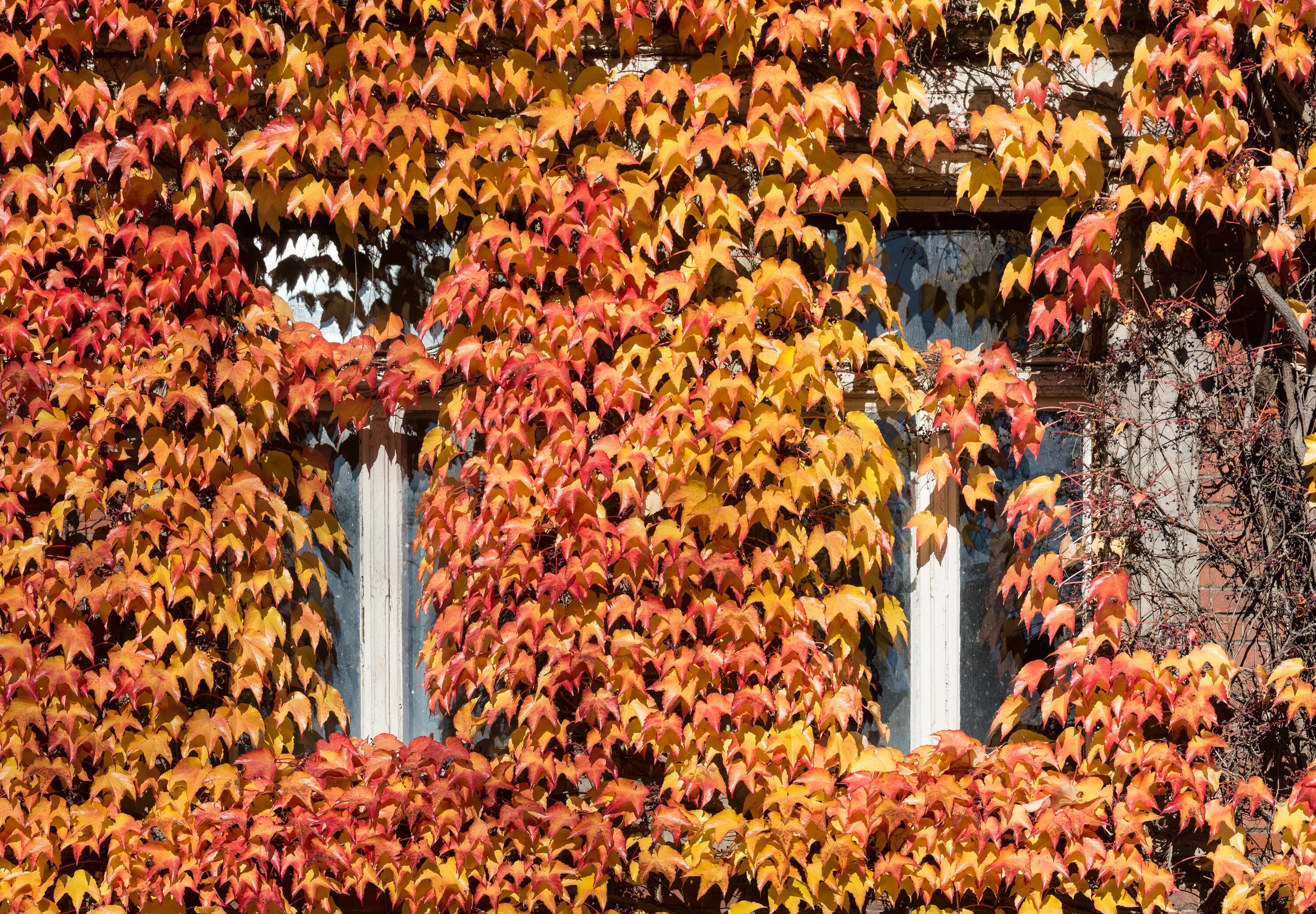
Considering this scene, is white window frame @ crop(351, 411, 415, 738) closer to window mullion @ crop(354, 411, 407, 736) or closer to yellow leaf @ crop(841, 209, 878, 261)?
window mullion @ crop(354, 411, 407, 736)

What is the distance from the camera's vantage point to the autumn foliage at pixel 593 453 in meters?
3.48

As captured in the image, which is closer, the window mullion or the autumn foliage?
the autumn foliage

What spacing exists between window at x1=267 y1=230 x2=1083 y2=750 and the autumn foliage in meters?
0.14

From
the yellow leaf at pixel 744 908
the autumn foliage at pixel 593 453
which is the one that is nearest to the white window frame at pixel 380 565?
the autumn foliage at pixel 593 453

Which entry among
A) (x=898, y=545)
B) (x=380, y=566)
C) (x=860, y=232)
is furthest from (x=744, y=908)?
(x=860, y=232)

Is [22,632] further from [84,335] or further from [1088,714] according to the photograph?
[1088,714]

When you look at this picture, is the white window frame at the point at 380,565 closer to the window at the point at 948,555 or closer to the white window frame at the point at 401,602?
the white window frame at the point at 401,602

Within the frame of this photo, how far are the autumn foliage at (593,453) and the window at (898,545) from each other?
0.14 m

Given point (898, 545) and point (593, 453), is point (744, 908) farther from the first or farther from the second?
point (593, 453)

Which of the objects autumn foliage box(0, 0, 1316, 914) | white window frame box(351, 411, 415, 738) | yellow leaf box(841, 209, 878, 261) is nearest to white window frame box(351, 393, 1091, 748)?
white window frame box(351, 411, 415, 738)

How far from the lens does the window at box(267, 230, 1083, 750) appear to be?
3770 mm

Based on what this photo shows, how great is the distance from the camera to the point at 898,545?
12.4 ft

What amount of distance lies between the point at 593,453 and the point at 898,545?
118cm

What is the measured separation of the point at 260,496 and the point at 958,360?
2482 mm
